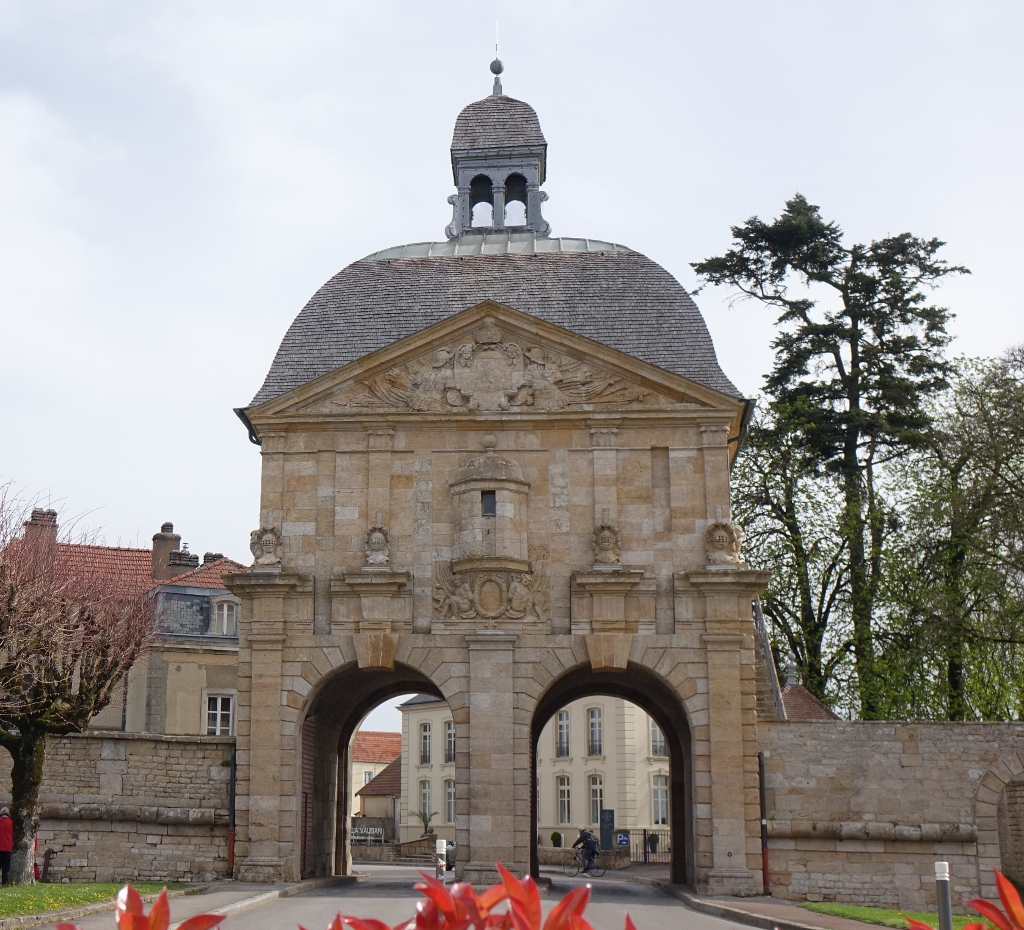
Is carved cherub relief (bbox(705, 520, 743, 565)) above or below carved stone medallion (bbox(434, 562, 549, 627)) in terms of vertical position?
above

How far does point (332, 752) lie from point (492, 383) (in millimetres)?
7612

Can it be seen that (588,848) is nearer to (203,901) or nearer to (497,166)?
(203,901)

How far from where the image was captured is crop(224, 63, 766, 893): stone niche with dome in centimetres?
2100

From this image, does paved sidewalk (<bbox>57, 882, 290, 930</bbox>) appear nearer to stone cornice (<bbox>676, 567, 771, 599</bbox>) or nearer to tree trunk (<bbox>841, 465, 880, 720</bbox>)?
stone cornice (<bbox>676, 567, 771, 599</bbox>)

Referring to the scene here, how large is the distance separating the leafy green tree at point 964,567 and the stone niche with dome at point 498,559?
794 cm

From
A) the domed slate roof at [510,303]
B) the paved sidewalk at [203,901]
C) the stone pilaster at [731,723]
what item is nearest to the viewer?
the paved sidewalk at [203,901]

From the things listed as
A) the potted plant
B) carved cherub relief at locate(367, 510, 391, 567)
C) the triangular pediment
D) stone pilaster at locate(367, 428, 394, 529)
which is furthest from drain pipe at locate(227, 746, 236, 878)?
the potted plant

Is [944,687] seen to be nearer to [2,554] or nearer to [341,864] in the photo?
[341,864]

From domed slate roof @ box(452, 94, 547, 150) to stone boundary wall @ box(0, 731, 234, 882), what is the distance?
46.7ft

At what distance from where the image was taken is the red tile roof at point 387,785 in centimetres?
5353

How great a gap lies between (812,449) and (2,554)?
2105 cm

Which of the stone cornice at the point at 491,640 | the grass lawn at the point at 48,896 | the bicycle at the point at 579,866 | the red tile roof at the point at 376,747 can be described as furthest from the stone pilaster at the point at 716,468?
the red tile roof at the point at 376,747

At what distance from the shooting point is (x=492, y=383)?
22594 millimetres

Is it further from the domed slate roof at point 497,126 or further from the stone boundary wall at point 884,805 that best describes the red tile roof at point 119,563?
the stone boundary wall at point 884,805
